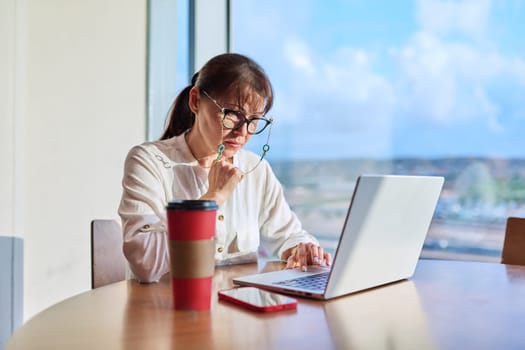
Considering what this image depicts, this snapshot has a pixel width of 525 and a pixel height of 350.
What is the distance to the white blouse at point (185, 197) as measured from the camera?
1231 millimetres

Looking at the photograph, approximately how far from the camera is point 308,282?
110 cm

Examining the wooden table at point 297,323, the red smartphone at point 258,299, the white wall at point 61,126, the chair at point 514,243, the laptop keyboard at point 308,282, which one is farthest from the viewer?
the white wall at point 61,126

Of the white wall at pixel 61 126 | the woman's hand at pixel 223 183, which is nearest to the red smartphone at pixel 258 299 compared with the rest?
the woman's hand at pixel 223 183

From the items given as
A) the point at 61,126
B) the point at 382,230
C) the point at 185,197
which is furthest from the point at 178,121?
the point at 382,230

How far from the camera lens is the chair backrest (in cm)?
149

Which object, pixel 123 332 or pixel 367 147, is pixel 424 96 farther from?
pixel 123 332

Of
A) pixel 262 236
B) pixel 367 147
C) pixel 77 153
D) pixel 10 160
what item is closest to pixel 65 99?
pixel 77 153

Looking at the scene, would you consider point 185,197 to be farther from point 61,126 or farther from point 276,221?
point 61,126

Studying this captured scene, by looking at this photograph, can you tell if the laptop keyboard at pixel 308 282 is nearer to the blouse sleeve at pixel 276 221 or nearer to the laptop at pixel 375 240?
the laptop at pixel 375 240

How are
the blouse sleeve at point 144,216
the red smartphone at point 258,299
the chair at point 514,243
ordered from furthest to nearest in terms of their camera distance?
the chair at point 514,243 < the blouse sleeve at point 144,216 < the red smartphone at point 258,299

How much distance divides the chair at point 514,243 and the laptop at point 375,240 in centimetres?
59

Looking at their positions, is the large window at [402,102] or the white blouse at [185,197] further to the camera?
the large window at [402,102]

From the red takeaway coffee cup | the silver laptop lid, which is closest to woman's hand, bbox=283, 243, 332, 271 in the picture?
the silver laptop lid

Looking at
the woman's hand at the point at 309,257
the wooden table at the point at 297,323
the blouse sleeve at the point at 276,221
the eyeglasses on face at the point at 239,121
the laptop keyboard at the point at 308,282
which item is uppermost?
the eyeglasses on face at the point at 239,121
